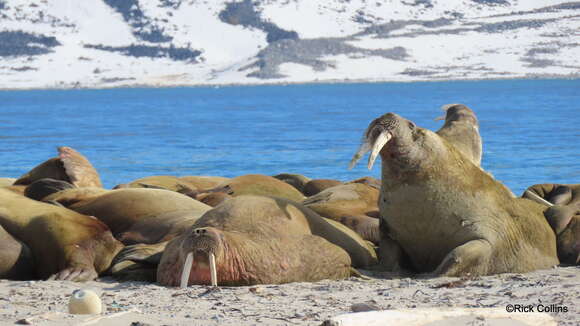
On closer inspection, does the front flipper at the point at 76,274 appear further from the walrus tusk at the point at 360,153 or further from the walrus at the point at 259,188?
the walrus at the point at 259,188

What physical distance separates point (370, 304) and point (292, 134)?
94.2 feet

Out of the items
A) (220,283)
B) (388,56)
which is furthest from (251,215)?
(388,56)

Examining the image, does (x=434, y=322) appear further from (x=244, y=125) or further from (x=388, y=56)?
(x=388, y=56)

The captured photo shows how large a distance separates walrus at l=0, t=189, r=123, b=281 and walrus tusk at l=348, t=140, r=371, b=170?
1.77m

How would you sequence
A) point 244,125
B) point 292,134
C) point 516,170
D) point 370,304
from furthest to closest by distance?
point 244,125 < point 292,134 < point 516,170 < point 370,304

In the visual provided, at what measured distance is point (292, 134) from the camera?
3353cm

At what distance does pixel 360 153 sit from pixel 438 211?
0.71 m

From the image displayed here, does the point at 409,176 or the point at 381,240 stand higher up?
the point at 409,176

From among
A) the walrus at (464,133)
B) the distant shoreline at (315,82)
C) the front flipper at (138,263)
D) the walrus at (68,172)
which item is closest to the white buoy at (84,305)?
the front flipper at (138,263)

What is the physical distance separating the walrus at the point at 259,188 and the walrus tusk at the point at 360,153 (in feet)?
8.78

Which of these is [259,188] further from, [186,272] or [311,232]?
[186,272]

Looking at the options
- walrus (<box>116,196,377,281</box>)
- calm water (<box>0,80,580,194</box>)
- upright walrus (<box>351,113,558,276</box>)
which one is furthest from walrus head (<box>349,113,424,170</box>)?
calm water (<box>0,80,580,194</box>)

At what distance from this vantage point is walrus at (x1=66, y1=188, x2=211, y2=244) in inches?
267

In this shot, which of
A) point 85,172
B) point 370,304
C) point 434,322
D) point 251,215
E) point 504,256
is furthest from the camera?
point 85,172
